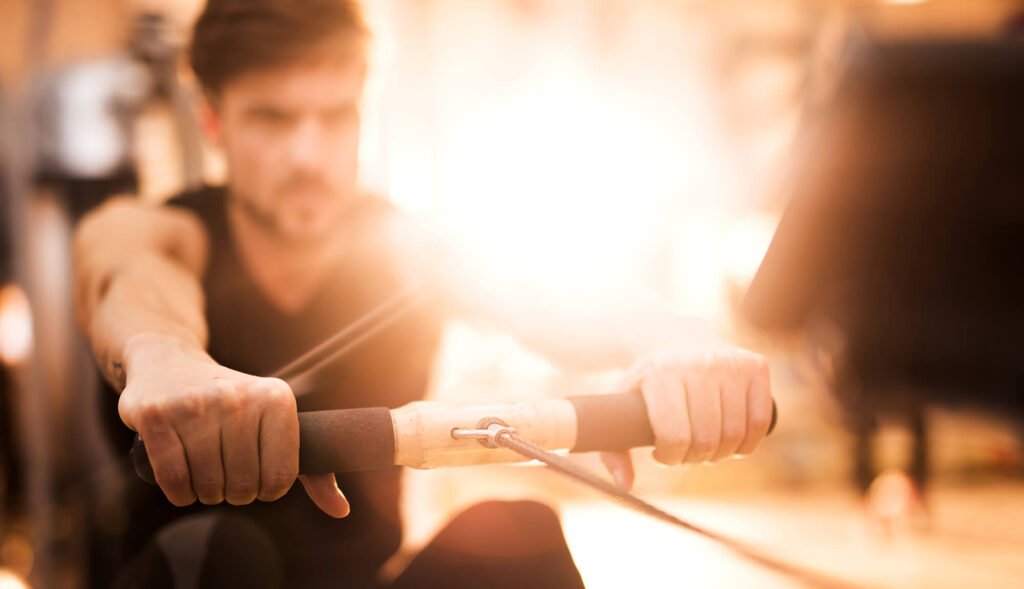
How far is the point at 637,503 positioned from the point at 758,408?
0.14 metres

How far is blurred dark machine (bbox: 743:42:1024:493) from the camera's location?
43.4 inches

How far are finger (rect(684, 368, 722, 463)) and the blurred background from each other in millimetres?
64

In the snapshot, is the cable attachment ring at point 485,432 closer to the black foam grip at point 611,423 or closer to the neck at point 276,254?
the black foam grip at point 611,423

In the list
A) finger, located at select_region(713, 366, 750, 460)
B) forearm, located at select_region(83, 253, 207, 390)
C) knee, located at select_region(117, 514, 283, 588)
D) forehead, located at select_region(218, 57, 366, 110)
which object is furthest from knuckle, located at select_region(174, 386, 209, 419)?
forehead, located at select_region(218, 57, 366, 110)

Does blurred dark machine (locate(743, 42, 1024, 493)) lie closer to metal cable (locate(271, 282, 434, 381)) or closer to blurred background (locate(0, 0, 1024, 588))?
blurred background (locate(0, 0, 1024, 588))

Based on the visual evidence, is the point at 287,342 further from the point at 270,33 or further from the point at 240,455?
the point at 270,33

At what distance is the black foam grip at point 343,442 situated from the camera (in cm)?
46

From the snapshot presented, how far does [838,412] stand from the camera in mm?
1812

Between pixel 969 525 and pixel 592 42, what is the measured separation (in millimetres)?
2222

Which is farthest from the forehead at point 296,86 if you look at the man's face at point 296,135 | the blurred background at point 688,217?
the blurred background at point 688,217

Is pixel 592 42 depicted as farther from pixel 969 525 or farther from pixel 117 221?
pixel 117 221

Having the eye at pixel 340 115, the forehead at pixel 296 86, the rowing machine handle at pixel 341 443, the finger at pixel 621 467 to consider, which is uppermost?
the forehead at pixel 296 86

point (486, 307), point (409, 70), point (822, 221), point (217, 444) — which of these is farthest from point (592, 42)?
point (217, 444)

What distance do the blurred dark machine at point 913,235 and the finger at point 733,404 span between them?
47 cm
